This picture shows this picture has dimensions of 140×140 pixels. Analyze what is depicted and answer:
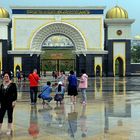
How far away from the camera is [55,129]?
12281mm

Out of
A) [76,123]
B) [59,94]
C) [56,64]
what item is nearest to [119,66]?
[56,64]

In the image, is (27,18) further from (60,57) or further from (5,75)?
(5,75)

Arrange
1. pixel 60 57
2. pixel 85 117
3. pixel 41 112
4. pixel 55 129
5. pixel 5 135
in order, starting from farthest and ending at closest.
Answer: pixel 60 57 → pixel 41 112 → pixel 85 117 → pixel 55 129 → pixel 5 135

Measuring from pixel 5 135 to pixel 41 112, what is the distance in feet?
18.0

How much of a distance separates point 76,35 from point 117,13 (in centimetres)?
676

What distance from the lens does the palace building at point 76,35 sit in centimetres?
6725

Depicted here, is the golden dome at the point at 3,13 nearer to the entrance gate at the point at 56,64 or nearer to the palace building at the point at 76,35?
the palace building at the point at 76,35

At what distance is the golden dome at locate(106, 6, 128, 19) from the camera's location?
68438 mm

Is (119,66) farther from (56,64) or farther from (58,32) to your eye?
Answer: (56,64)

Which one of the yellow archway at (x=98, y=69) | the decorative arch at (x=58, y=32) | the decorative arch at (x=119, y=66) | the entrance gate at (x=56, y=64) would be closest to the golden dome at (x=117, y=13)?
the decorative arch at (x=58, y=32)

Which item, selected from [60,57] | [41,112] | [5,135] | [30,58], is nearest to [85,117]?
[41,112]

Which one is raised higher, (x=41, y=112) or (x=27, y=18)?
(x=27, y=18)

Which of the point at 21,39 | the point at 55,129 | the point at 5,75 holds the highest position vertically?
the point at 21,39

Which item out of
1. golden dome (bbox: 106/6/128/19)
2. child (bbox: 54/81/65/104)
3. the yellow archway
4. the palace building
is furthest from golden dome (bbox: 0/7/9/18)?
child (bbox: 54/81/65/104)
